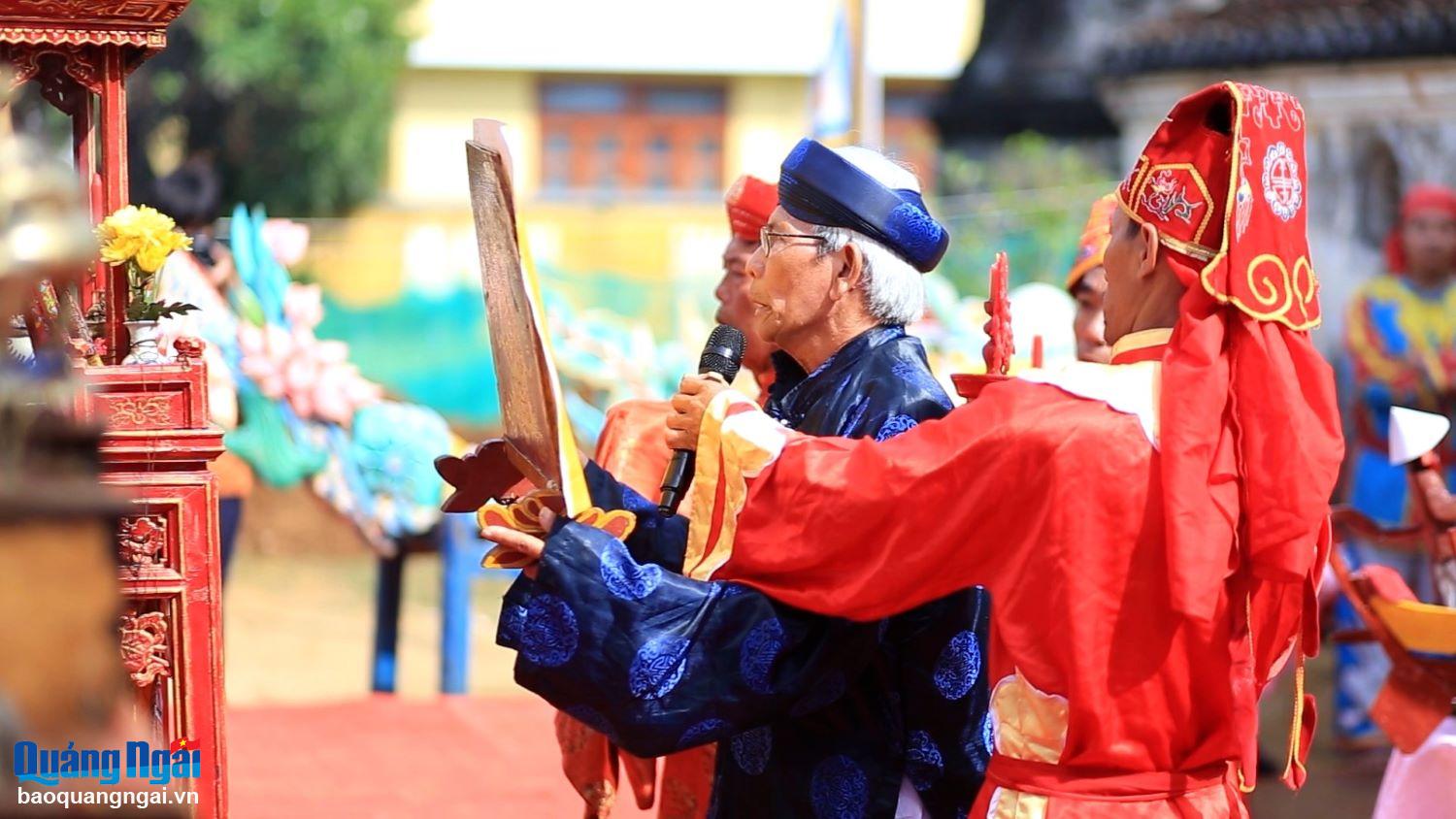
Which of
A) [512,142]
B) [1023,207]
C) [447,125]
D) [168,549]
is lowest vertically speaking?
[168,549]

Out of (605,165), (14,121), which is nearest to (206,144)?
(605,165)

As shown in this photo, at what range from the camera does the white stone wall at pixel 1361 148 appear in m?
7.75

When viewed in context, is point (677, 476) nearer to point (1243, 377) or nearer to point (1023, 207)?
point (1243, 377)

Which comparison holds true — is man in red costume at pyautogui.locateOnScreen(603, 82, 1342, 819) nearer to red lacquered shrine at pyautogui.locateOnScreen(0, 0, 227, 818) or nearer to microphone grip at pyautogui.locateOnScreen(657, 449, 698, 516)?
microphone grip at pyautogui.locateOnScreen(657, 449, 698, 516)

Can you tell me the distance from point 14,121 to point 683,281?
24.4 feet

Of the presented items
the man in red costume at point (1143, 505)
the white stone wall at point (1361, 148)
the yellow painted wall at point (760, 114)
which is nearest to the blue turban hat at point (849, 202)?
the man in red costume at point (1143, 505)

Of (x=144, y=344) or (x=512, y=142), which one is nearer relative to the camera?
(x=144, y=344)

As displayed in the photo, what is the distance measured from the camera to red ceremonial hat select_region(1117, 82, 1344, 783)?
2146mm

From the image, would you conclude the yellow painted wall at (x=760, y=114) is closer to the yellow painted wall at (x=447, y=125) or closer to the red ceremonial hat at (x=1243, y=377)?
the yellow painted wall at (x=447, y=125)

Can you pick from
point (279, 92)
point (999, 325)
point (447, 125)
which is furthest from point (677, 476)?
point (447, 125)

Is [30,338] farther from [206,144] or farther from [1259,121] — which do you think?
[206,144]

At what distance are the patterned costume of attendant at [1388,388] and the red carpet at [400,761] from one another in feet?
9.69

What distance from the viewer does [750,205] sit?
3.60 m

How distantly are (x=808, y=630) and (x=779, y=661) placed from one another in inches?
2.1
